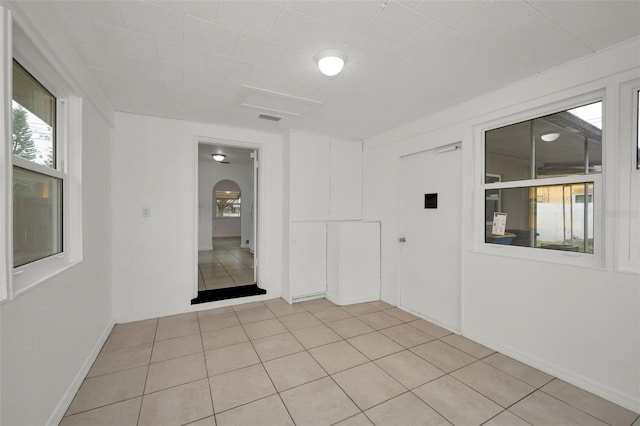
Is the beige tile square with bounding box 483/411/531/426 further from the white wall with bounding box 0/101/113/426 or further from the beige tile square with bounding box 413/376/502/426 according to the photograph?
the white wall with bounding box 0/101/113/426

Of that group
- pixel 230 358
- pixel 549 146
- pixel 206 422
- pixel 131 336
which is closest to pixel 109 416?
pixel 206 422

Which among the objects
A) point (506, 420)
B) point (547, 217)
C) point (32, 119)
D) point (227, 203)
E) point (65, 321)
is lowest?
point (506, 420)

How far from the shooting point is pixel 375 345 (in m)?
2.81

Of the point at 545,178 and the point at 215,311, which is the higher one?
the point at 545,178

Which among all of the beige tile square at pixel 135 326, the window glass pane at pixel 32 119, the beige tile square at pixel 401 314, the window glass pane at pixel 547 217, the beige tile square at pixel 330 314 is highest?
the window glass pane at pixel 32 119

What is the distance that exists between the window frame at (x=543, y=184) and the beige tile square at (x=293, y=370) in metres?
2.07

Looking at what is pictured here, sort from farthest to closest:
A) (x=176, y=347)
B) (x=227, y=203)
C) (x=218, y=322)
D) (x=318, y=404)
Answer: (x=227, y=203), (x=218, y=322), (x=176, y=347), (x=318, y=404)

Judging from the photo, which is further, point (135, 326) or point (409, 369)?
point (135, 326)

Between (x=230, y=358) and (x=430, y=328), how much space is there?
228cm

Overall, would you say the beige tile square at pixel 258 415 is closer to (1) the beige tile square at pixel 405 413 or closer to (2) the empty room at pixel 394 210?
(2) the empty room at pixel 394 210

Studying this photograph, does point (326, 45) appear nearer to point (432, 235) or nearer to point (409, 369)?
point (432, 235)

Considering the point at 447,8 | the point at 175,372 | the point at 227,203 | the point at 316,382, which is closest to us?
the point at 447,8

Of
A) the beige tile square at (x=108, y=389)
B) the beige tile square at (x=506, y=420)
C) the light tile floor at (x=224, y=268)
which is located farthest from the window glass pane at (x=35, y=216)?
the beige tile square at (x=506, y=420)

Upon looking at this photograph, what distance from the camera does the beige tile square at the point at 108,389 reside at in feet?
6.35
